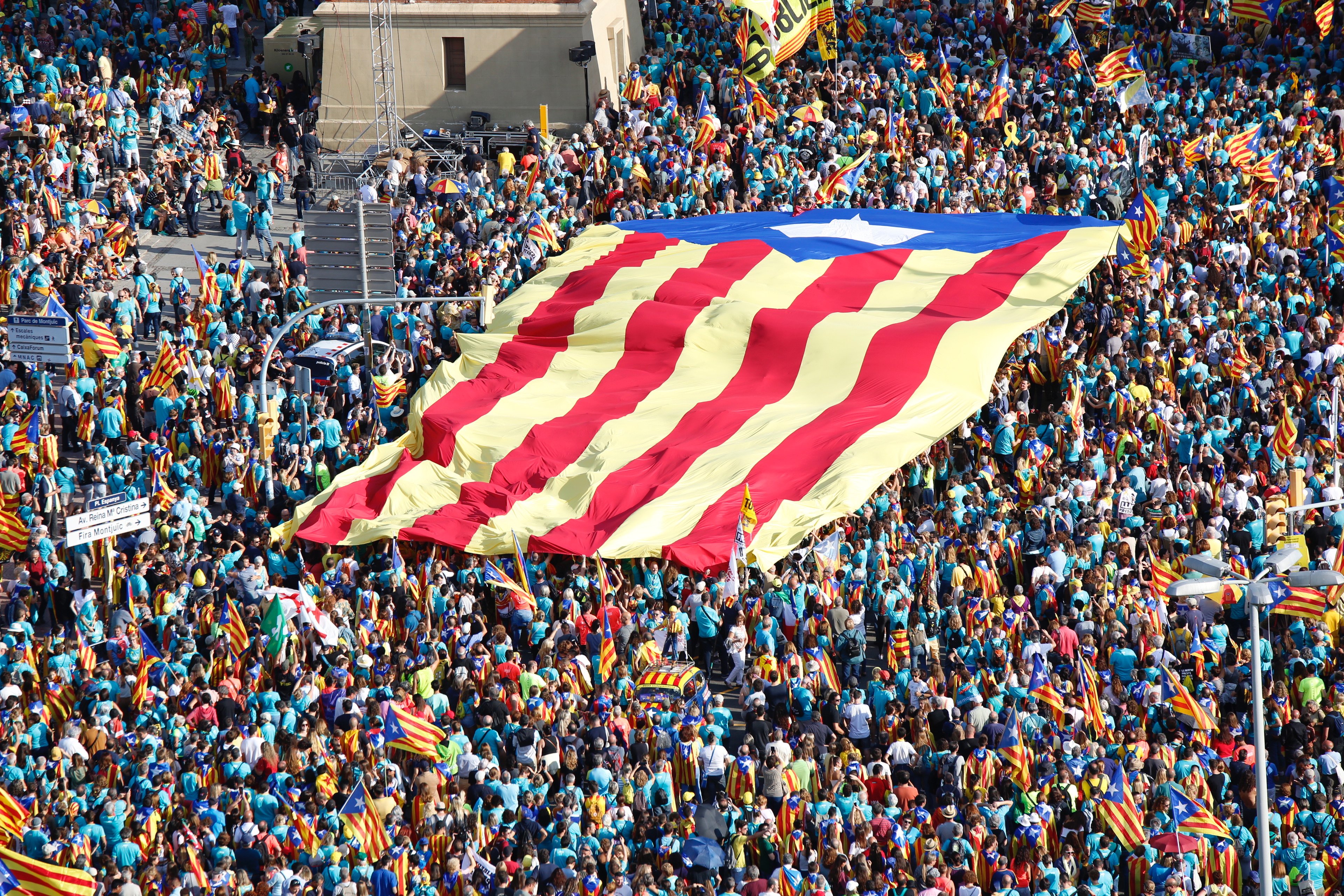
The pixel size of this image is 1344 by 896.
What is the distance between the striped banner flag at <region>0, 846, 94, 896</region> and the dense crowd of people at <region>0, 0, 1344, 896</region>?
77 cm

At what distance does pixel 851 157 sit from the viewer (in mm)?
37812

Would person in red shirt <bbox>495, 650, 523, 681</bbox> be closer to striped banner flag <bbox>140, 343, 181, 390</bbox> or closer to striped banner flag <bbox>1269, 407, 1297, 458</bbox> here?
striped banner flag <bbox>140, 343, 181, 390</bbox>

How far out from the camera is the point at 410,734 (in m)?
23.3

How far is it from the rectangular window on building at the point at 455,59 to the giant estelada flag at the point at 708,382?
7576mm

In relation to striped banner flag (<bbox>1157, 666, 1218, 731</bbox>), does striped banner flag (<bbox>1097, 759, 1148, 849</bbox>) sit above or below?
below

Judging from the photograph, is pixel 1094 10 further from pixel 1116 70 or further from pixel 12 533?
pixel 12 533

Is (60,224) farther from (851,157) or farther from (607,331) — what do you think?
(851,157)

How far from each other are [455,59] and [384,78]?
4.99 ft

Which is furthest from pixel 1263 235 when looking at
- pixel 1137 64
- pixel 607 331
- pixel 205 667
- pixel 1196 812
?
pixel 205 667

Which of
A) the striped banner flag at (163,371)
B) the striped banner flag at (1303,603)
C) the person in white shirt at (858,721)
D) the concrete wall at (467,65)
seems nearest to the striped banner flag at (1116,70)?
the concrete wall at (467,65)

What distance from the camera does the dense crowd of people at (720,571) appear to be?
21750 mm

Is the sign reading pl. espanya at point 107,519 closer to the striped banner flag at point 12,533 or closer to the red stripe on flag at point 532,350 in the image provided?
the striped banner flag at point 12,533

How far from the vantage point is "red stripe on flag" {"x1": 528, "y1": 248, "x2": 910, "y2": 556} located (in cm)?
2855

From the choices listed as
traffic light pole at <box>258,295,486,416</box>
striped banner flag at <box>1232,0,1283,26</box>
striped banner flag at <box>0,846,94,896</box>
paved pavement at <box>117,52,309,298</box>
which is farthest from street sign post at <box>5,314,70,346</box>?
striped banner flag at <box>1232,0,1283,26</box>
